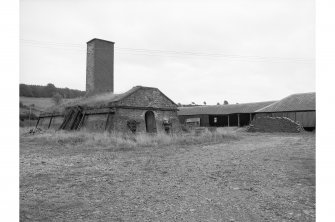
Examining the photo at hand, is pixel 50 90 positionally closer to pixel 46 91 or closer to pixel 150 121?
pixel 46 91

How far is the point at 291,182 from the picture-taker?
20.1 ft

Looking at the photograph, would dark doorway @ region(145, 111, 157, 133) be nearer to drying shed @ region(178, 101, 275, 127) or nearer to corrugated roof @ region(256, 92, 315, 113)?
corrugated roof @ region(256, 92, 315, 113)

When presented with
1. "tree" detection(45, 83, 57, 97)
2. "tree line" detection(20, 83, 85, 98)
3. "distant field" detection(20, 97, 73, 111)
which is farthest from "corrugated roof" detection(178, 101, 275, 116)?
"tree" detection(45, 83, 57, 97)

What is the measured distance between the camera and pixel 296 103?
91.6ft

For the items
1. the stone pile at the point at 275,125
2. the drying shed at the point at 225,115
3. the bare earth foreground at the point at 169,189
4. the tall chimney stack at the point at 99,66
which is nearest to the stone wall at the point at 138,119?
the tall chimney stack at the point at 99,66

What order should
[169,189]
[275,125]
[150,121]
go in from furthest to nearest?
1. [275,125]
2. [150,121]
3. [169,189]

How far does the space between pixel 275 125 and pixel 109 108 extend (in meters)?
15.1

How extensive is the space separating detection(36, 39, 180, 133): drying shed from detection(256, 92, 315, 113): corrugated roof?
41.8 feet

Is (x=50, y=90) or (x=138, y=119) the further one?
(x=50, y=90)

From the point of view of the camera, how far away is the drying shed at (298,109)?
2610cm

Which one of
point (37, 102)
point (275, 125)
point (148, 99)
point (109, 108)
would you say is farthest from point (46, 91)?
point (275, 125)

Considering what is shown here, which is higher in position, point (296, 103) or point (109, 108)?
point (296, 103)

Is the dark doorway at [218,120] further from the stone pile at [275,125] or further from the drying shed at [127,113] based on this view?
the drying shed at [127,113]

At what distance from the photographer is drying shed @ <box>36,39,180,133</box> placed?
709 inches
